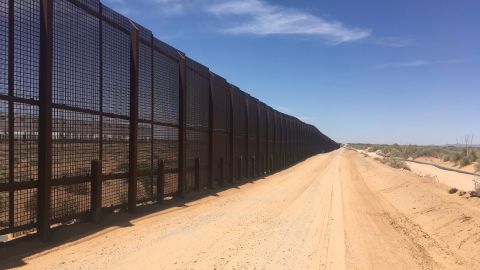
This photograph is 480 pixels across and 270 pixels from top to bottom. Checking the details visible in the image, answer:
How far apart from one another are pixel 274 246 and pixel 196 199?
6.59 meters

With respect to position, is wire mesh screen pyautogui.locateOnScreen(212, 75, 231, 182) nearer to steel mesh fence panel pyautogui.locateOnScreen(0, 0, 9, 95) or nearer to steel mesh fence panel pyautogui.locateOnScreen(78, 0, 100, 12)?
steel mesh fence panel pyautogui.locateOnScreen(78, 0, 100, 12)

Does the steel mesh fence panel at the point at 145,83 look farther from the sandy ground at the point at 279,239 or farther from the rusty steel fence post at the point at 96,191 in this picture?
the rusty steel fence post at the point at 96,191

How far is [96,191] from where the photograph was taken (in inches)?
377

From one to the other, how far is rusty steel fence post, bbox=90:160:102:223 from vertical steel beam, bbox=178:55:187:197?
17.1ft

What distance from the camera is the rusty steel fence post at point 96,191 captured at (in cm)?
948

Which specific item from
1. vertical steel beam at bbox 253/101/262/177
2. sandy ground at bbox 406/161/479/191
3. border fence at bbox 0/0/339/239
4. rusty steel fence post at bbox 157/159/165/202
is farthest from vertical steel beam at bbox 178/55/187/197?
sandy ground at bbox 406/161/479/191

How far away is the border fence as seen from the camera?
760cm

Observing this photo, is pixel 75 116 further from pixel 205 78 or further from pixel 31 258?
pixel 205 78

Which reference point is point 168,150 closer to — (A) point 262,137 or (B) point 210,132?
(B) point 210,132

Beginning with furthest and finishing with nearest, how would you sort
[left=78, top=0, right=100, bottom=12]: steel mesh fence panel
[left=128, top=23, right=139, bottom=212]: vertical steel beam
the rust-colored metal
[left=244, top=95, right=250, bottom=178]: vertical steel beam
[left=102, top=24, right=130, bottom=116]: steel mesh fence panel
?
[left=244, top=95, right=250, bottom=178]: vertical steel beam → the rust-colored metal → [left=128, top=23, right=139, bottom=212]: vertical steel beam → [left=102, top=24, right=130, bottom=116]: steel mesh fence panel → [left=78, top=0, right=100, bottom=12]: steel mesh fence panel

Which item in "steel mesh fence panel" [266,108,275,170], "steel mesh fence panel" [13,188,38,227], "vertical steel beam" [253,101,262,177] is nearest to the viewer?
"steel mesh fence panel" [13,188,38,227]

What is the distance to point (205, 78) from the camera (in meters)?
18.4

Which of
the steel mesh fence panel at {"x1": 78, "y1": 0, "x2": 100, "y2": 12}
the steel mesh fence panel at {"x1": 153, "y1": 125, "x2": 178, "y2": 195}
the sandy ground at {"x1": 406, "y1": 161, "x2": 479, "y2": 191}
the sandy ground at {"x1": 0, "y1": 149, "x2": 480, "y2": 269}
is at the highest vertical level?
the steel mesh fence panel at {"x1": 78, "y1": 0, "x2": 100, "y2": 12}

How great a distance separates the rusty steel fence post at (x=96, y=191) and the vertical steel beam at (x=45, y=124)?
1.40 metres
